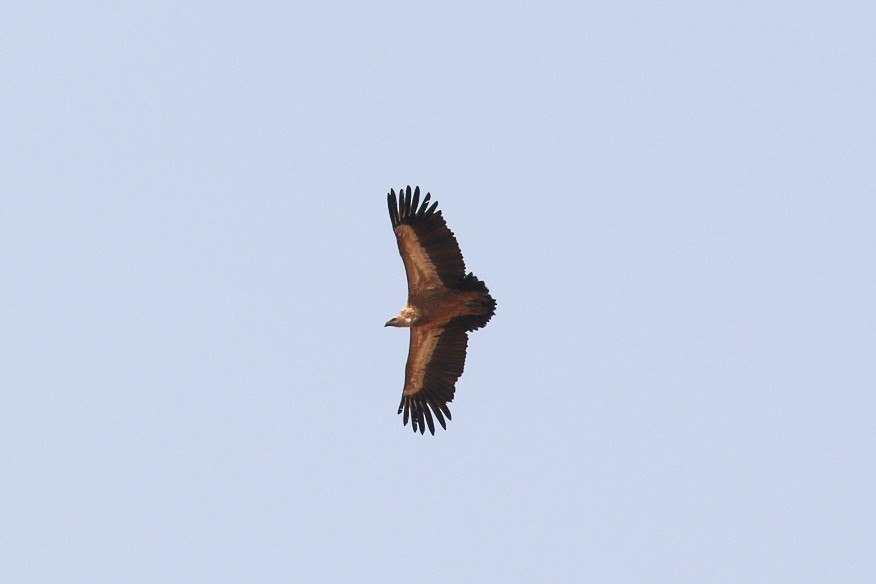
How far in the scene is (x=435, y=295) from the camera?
38.7 meters

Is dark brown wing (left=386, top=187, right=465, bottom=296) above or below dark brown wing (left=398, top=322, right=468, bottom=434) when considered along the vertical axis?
above

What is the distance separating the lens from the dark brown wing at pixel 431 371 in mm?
40125

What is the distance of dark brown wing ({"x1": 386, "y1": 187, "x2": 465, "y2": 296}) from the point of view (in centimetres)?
3809

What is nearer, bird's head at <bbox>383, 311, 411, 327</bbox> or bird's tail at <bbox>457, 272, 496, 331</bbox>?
bird's tail at <bbox>457, 272, 496, 331</bbox>

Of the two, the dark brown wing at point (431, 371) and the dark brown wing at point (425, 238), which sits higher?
the dark brown wing at point (425, 238)

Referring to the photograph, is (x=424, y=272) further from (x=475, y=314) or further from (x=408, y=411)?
(x=408, y=411)

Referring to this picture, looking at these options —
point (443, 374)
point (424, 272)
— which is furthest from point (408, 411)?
point (424, 272)

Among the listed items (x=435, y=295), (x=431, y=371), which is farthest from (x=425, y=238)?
(x=431, y=371)

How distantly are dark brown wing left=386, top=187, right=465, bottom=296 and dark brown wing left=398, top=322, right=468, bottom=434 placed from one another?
6.16 feet

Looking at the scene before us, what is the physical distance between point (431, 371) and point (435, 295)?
2845 mm

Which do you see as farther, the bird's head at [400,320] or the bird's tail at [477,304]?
the bird's head at [400,320]

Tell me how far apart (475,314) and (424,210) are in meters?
2.81

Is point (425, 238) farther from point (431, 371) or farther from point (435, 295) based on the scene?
point (431, 371)

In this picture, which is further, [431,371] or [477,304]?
[431,371]
